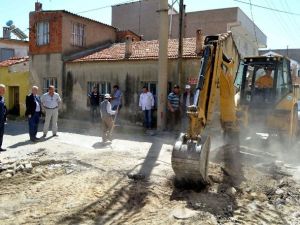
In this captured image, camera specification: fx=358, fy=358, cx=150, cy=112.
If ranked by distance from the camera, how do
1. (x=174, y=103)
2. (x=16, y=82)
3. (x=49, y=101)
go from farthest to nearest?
1. (x=16, y=82)
2. (x=174, y=103)
3. (x=49, y=101)

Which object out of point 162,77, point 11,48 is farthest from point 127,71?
point 11,48

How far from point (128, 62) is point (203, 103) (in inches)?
409

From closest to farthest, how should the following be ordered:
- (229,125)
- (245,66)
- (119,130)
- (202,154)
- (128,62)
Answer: (202,154)
(229,125)
(245,66)
(119,130)
(128,62)

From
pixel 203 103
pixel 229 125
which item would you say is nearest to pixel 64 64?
pixel 229 125

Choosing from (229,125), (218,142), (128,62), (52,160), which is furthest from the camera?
(128,62)

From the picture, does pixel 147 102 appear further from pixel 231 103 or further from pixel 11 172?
pixel 11 172

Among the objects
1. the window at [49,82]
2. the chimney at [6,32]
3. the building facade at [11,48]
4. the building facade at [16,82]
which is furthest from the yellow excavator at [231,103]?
the chimney at [6,32]

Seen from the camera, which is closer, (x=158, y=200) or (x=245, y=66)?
(x=158, y=200)

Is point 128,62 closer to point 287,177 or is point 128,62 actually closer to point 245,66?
point 245,66

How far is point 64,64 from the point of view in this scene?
18609mm

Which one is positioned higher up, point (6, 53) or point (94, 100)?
point (6, 53)

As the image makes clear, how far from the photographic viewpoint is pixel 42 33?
1938 cm

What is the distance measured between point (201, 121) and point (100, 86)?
11.9 m

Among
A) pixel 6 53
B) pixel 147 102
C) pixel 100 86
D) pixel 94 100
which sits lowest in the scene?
pixel 94 100
